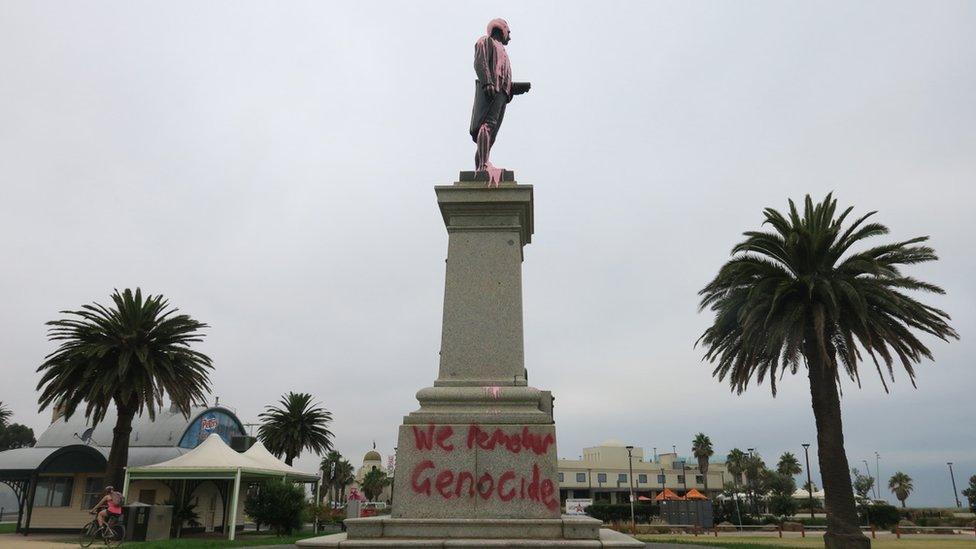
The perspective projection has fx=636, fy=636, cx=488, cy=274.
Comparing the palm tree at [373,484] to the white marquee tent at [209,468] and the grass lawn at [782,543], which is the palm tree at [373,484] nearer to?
the white marquee tent at [209,468]

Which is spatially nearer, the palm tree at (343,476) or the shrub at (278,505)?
the shrub at (278,505)

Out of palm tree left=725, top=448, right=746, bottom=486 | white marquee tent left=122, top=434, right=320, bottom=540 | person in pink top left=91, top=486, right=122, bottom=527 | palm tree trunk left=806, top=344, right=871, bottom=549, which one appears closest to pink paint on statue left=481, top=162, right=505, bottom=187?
palm tree trunk left=806, top=344, right=871, bottom=549

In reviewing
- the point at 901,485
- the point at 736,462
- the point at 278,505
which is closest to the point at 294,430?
the point at 278,505

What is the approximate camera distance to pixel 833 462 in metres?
22.0

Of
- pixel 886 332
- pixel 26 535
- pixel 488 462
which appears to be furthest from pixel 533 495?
pixel 26 535

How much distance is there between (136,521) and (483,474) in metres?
27.0

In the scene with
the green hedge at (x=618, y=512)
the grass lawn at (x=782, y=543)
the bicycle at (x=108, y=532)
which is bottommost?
the green hedge at (x=618, y=512)

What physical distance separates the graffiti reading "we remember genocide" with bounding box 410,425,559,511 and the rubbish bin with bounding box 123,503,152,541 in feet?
85.3

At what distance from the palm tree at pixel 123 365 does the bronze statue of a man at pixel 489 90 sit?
23.2 m

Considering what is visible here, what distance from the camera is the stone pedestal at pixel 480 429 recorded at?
271 inches

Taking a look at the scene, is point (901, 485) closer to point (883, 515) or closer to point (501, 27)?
point (883, 515)

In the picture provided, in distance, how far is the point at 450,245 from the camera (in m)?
8.80

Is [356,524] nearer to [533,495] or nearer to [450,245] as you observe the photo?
[533,495]

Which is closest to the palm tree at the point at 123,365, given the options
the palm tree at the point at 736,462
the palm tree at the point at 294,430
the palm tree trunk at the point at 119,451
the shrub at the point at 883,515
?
the palm tree trunk at the point at 119,451
